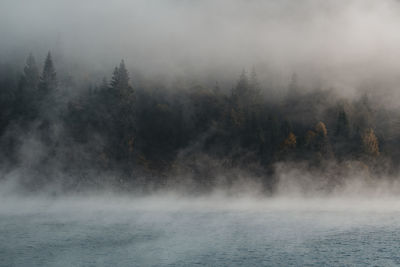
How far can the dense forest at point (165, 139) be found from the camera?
97.4m

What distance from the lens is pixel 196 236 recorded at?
48.7 m

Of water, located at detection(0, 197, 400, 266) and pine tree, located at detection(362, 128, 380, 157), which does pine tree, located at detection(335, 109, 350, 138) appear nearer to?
pine tree, located at detection(362, 128, 380, 157)

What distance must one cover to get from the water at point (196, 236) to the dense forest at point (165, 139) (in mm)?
18113

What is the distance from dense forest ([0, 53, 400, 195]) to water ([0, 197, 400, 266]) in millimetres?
18113

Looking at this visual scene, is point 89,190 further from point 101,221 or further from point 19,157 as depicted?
point 101,221

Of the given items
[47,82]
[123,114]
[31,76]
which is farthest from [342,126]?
[31,76]

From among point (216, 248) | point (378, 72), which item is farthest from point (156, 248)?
point (378, 72)

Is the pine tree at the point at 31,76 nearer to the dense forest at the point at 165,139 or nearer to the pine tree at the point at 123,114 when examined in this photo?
the dense forest at the point at 165,139

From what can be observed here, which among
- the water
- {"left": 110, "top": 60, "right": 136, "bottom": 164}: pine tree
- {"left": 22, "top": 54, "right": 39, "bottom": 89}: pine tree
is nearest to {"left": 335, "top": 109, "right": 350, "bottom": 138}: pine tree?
the water

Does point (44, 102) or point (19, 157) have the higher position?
point (44, 102)

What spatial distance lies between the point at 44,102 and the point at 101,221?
50.8m

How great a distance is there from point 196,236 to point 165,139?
64017 mm

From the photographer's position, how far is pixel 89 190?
309 ft

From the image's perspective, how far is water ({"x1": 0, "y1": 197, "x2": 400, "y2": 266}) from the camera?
39.5 meters
